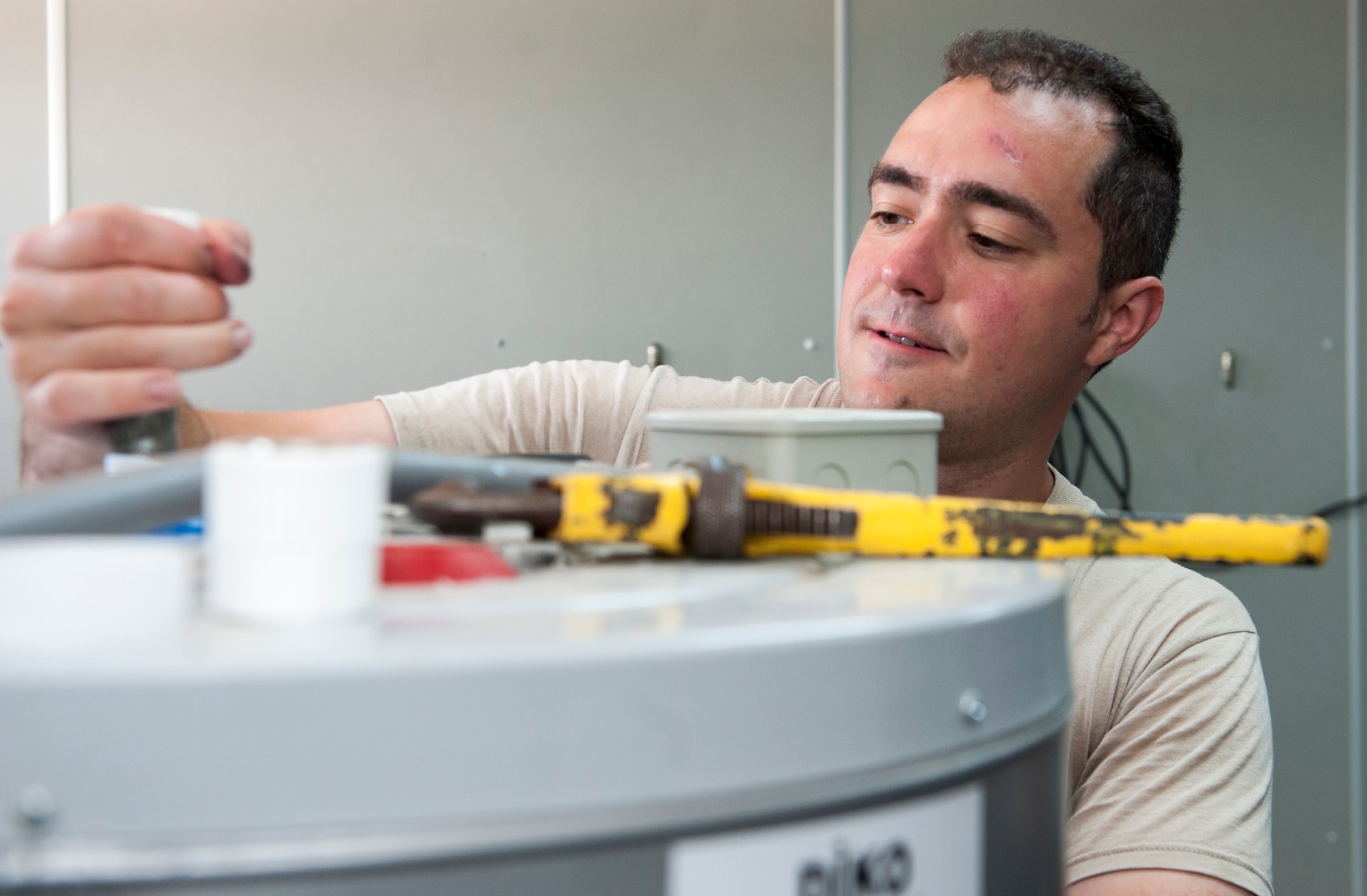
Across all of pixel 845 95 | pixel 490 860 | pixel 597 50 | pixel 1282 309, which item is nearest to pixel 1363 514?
pixel 1282 309

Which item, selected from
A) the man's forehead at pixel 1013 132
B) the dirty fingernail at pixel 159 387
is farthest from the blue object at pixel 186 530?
the man's forehead at pixel 1013 132

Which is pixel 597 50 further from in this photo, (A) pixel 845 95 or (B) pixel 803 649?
(B) pixel 803 649

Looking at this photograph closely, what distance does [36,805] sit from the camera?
0.25m

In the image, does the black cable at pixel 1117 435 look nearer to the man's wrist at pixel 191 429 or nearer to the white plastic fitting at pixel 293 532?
the man's wrist at pixel 191 429

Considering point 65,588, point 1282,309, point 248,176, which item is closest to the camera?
point 65,588

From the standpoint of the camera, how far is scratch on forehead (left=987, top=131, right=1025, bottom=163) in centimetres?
105

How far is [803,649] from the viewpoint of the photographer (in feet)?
0.97

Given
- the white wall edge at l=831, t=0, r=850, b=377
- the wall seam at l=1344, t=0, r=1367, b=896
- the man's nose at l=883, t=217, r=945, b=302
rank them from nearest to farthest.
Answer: the man's nose at l=883, t=217, r=945, b=302
the white wall edge at l=831, t=0, r=850, b=377
the wall seam at l=1344, t=0, r=1367, b=896

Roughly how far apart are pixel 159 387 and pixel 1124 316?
1.01 meters

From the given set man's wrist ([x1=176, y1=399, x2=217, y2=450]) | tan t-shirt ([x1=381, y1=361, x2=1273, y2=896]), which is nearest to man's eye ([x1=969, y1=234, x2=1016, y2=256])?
tan t-shirt ([x1=381, y1=361, x2=1273, y2=896])

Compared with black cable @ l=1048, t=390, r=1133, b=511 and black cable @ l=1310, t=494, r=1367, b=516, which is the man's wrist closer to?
black cable @ l=1048, t=390, r=1133, b=511

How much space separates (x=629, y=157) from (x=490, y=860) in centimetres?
161

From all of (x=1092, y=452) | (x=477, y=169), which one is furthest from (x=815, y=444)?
(x=1092, y=452)

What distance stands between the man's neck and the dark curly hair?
8.6 inches
